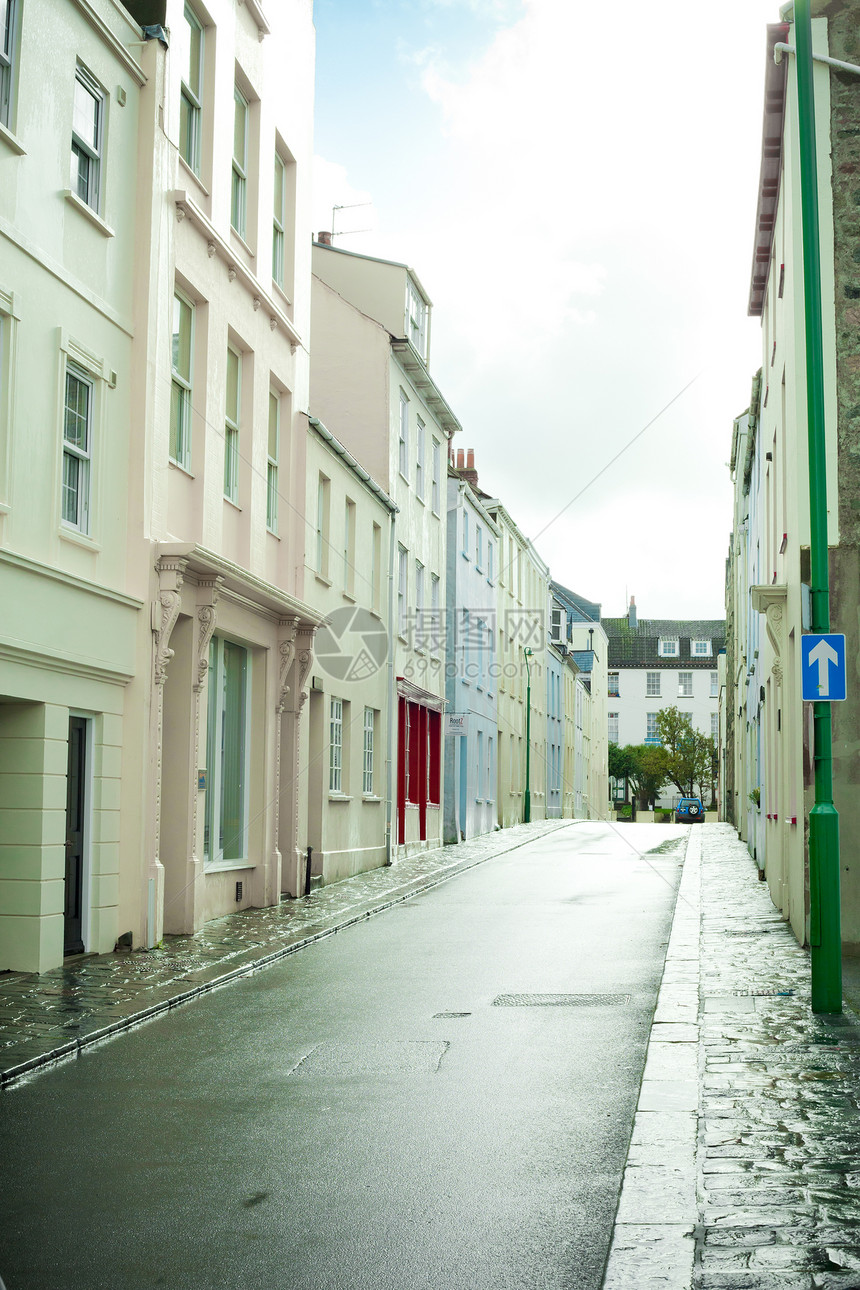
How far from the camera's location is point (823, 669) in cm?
958

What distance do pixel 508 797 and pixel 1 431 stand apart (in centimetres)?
3564

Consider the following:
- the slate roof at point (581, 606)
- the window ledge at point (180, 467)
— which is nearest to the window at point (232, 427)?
the window ledge at point (180, 467)

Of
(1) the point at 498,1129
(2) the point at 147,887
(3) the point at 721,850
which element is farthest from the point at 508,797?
(1) the point at 498,1129

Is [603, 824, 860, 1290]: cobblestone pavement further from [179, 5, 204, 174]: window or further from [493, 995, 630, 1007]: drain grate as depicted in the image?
[179, 5, 204, 174]: window

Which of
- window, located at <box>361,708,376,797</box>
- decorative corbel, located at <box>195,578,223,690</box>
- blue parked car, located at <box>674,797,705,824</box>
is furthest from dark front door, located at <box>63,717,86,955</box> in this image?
blue parked car, located at <box>674,797,705,824</box>

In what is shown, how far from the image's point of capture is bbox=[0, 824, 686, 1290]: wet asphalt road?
4.80 metres

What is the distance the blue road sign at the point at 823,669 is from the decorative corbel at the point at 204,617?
282 inches

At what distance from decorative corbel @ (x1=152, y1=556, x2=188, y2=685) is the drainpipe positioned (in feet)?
41.1

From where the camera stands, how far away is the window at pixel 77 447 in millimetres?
12508

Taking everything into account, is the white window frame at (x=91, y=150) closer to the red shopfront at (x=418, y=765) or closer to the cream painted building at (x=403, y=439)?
the cream painted building at (x=403, y=439)

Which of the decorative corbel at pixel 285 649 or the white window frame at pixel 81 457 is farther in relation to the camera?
the decorative corbel at pixel 285 649

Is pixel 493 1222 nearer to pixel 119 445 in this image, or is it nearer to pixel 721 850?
pixel 119 445

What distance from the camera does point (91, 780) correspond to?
12812mm

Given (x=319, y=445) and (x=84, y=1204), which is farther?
(x=319, y=445)
